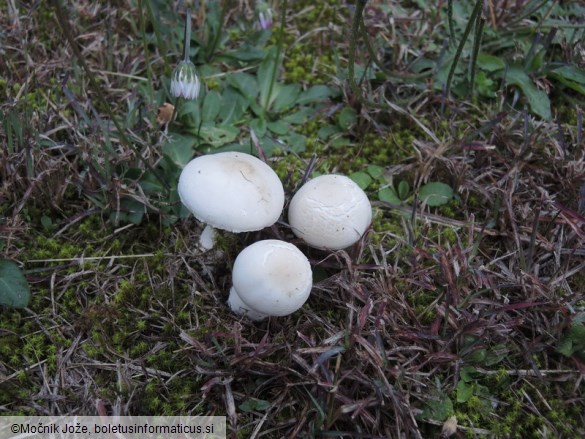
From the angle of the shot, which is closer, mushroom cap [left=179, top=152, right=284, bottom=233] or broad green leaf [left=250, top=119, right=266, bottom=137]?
mushroom cap [left=179, top=152, right=284, bottom=233]

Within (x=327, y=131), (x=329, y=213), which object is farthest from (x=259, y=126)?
(x=329, y=213)

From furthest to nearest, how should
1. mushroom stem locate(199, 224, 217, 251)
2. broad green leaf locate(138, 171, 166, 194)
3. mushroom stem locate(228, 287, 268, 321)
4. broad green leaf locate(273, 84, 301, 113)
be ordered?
broad green leaf locate(273, 84, 301, 113) < broad green leaf locate(138, 171, 166, 194) < mushroom stem locate(199, 224, 217, 251) < mushroom stem locate(228, 287, 268, 321)

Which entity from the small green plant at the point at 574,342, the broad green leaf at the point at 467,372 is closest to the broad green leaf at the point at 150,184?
the broad green leaf at the point at 467,372

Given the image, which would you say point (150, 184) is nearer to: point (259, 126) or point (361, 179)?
point (259, 126)

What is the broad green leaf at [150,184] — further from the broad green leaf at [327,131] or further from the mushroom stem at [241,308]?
the broad green leaf at [327,131]

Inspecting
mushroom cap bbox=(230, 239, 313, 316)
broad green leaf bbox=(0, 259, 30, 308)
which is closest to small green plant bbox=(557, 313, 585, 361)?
mushroom cap bbox=(230, 239, 313, 316)

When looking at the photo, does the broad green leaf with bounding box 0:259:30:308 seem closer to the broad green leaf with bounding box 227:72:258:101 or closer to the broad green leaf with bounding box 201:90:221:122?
the broad green leaf with bounding box 201:90:221:122
